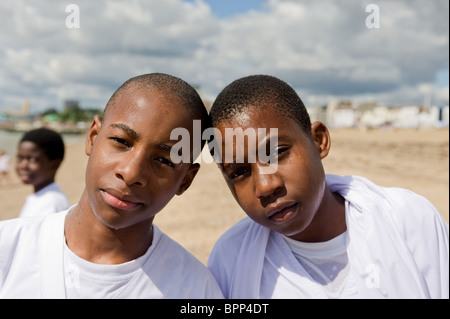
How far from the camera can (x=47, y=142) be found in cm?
414

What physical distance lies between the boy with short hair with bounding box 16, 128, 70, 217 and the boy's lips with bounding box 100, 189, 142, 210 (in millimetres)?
2283

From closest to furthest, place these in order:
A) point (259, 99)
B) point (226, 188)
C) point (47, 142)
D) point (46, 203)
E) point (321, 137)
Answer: point (259, 99) < point (321, 137) < point (46, 203) < point (47, 142) < point (226, 188)

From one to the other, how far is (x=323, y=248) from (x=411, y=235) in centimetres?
42

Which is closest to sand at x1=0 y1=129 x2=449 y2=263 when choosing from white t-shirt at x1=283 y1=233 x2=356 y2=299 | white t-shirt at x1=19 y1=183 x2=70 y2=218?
white t-shirt at x1=19 y1=183 x2=70 y2=218

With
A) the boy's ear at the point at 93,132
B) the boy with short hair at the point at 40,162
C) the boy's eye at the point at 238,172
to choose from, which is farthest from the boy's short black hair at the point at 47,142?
the boy's eye at the point at 238,172

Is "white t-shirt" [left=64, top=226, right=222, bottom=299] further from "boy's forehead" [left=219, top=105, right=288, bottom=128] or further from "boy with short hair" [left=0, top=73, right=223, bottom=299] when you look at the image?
"boy's forehead" [left=219, top=105, right=288, bottom=128]

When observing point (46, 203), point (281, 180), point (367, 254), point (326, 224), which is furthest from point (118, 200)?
point (46, 203)

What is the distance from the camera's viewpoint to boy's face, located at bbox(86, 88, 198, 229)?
169 centimetres

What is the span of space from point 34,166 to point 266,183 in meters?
3.09

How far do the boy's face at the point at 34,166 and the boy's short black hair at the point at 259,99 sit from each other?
265cm

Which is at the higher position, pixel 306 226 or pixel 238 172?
pixel 238 172

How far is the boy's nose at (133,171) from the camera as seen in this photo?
1.65 m

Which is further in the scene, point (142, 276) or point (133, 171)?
point (142, 276)

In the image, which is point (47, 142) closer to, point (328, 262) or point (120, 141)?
point (120, 141)
